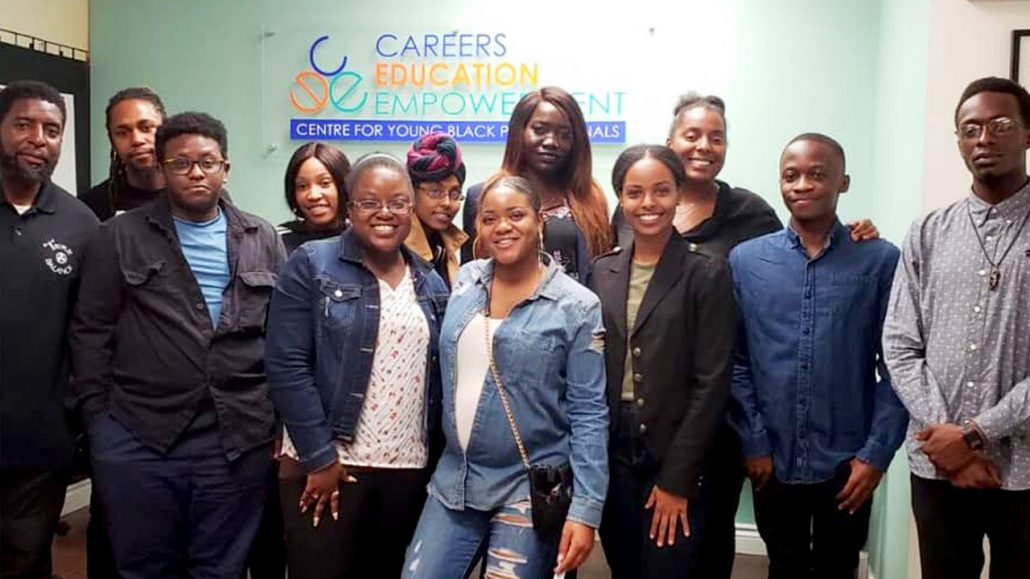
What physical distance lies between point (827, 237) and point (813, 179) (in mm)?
147

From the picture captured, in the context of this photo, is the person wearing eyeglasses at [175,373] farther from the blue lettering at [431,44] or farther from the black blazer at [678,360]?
the blue lettering at [431,44]

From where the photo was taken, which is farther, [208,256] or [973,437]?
[208,256]

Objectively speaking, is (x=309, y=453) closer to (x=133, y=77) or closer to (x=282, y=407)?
(x=282, y=407)

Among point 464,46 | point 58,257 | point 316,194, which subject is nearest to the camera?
point 58,257

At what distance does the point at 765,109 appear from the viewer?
3.67 meters

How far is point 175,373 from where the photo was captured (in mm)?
2160

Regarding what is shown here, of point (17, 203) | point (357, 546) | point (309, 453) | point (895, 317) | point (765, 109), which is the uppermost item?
point (765, 109)

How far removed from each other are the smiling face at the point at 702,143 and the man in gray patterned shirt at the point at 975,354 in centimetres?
68

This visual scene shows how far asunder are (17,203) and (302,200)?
2.67 feet

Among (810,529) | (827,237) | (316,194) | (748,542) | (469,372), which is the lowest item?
(748,542)

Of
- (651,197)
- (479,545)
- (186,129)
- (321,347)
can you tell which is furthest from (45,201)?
(651,197)

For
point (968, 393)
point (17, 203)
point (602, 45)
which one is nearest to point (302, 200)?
point (17, 203)

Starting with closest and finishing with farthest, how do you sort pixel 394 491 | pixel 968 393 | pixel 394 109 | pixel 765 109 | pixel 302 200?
pixel 968 393, pixel 394 491, pixel 302 200, pixel 765 109, pixel 394 109

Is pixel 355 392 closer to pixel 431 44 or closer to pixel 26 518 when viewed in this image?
pixel 26 518
